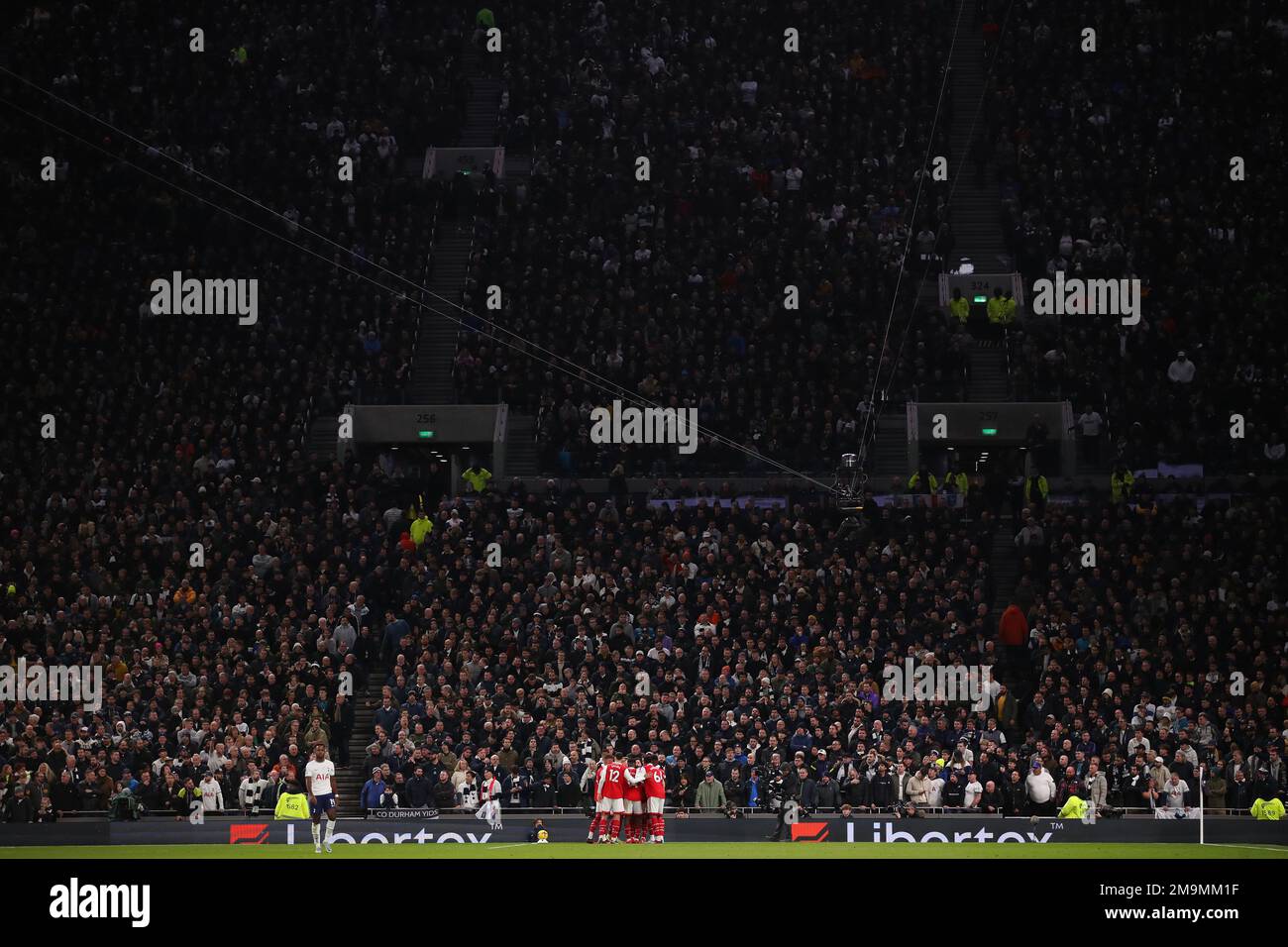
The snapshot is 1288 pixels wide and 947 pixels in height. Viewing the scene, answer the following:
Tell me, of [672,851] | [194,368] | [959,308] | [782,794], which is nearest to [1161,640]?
[782,794]

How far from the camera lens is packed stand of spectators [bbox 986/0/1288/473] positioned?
40.2m

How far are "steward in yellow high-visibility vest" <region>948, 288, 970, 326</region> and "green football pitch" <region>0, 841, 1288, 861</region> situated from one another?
1773 centimetres

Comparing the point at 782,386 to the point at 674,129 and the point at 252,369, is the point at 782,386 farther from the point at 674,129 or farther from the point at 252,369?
the point at 252,369

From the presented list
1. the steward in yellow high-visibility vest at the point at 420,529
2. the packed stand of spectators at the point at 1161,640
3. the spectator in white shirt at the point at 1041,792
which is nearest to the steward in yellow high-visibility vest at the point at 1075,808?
the spectator in white shirt at the point at 1041,792

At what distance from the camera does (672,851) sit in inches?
1014

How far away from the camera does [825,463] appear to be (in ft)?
132

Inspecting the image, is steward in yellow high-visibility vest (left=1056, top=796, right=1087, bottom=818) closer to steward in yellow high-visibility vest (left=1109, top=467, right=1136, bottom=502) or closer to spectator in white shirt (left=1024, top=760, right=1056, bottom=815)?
spectator in white shirt (left=1024, top=760, right=1056, bottom=815)

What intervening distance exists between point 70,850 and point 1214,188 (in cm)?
3045

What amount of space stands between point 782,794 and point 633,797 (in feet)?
10.5

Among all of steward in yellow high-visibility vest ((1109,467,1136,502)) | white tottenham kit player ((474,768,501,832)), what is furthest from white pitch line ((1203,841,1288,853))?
steward in yellow high-visibility vest ((1109,467,1136,502))

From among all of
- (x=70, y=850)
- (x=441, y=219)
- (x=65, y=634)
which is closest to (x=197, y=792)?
(x=70, y=850)

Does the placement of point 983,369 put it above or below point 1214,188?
below
